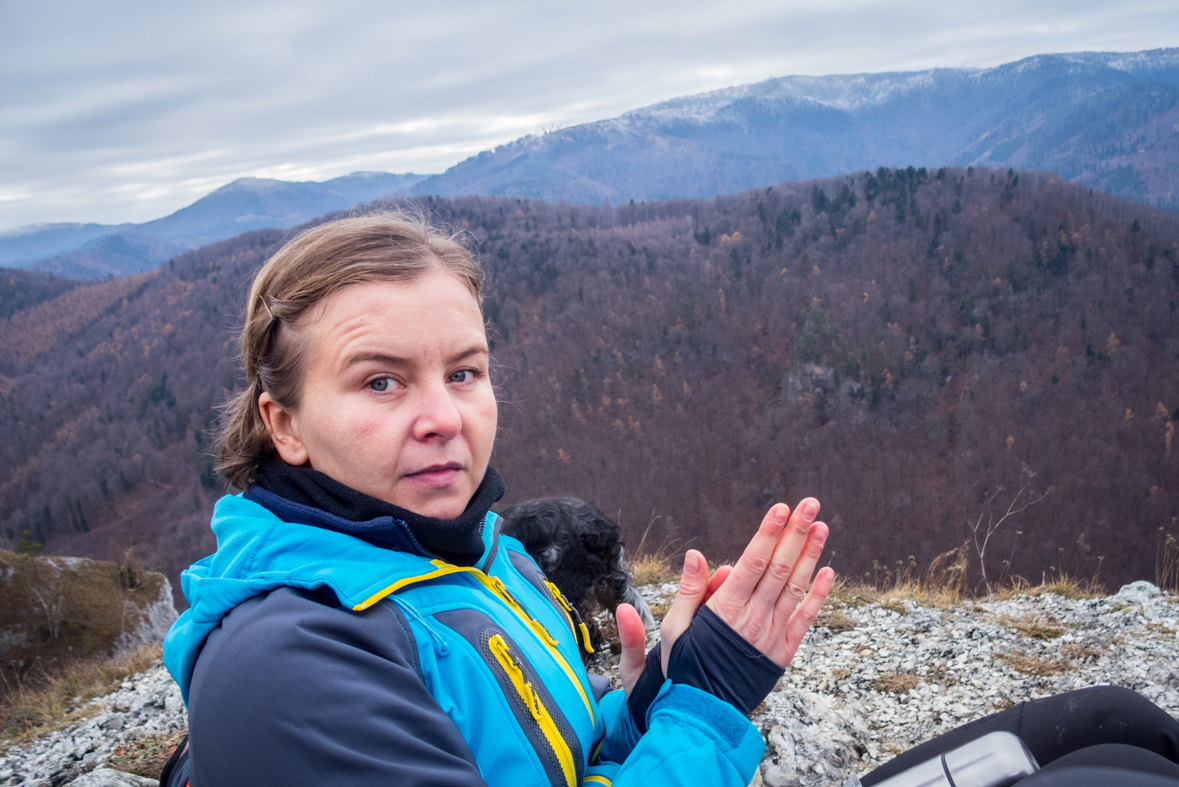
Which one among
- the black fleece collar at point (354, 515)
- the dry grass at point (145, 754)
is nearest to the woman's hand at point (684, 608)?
the black fleece collar at point (354, 515)

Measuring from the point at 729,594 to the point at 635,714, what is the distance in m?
0.44

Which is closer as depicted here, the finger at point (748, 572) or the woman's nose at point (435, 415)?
the woman's nose at point (435, 415)

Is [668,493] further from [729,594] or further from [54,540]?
[54,540]

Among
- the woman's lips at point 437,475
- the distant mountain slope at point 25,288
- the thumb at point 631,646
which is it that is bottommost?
the thumb at point 631,646

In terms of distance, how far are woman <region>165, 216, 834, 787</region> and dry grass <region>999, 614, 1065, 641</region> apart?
13.0 feet

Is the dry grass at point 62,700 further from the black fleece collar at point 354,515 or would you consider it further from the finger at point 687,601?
the finger at point 687,601

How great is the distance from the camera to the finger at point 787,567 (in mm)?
1336

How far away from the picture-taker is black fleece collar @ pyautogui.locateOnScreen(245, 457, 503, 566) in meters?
1.16

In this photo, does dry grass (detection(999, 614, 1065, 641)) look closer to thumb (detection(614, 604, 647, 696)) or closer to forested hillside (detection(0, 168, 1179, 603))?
thumb (detection(614, 604, 647, 696))

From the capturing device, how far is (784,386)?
75312mm

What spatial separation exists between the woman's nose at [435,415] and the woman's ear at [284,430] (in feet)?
0.90

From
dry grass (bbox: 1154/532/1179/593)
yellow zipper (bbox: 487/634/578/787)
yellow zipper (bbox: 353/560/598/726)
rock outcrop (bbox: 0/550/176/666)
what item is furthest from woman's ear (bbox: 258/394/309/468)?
rock outcrop (bbox: 0/550/176/666)

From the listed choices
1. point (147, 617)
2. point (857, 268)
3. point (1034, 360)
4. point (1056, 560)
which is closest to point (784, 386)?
point (857, 268)

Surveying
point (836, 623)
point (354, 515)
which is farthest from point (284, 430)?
point (836, 623)
